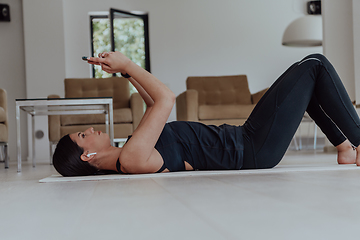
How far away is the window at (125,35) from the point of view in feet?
19.5

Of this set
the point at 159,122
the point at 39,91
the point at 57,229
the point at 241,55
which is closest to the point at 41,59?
the point at 39,91

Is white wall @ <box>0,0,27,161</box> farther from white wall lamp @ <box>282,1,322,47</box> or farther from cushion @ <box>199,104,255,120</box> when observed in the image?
white wall lamp @ <box>282,1,322,47</box>

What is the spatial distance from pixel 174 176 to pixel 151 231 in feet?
2.88

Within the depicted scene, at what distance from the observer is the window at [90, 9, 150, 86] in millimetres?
5930

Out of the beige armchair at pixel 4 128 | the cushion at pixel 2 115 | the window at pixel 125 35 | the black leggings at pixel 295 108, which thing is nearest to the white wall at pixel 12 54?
the window at pixel 125 35

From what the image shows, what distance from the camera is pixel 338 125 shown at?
1.51 m

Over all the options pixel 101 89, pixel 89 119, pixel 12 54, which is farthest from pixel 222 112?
pixel 12 54

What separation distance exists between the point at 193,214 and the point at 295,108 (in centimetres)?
97

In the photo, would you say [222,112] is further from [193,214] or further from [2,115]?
[193,214]

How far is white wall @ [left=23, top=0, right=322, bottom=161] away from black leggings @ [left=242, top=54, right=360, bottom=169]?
4.49 m

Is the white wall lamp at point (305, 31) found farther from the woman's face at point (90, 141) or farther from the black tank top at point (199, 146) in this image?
the woman's face at point (90, 141)

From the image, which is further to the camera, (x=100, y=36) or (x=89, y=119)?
(x=100, y=36)

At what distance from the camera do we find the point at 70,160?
1.54m

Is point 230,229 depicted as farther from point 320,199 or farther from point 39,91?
point 39,91
